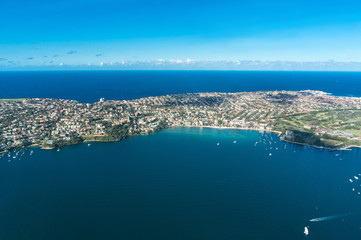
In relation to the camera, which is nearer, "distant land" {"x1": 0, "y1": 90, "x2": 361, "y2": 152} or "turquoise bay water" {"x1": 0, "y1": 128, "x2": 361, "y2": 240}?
"turquoise bay water" {"x1": 0, "y1": 128, "x2": 361, "y2": 240}

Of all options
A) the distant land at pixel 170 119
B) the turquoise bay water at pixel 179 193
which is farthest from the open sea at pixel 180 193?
the distant land at pixel 170 119

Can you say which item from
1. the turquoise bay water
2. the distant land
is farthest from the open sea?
the distant land

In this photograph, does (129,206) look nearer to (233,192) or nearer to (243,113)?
(233,192)

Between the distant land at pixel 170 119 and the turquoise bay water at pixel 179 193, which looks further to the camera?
the distant land at pixel 170 119

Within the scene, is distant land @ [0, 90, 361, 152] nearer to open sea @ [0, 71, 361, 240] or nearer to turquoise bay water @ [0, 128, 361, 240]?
open sea @ [0, 71, 361, 240]

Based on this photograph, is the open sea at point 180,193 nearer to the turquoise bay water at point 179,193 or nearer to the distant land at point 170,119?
the turquoise bay water at point 179,193

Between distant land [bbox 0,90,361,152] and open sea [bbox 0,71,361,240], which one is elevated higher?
distant land [bbox 0,90,361,152]
